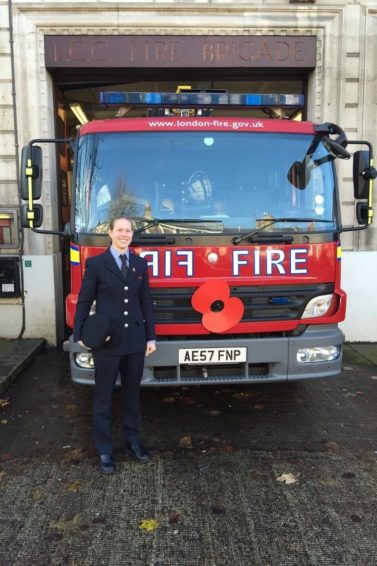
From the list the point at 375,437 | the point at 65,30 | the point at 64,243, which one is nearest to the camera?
the point at 375,437

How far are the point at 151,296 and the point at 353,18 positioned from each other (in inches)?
218

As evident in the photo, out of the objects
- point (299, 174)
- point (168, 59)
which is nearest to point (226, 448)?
point (299, 174)

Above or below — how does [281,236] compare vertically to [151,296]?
above

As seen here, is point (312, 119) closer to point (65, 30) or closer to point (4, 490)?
point (65, 30)

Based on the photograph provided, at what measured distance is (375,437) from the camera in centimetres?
407

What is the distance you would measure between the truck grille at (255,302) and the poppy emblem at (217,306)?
66 mm

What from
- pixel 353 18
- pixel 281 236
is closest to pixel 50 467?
pixel 281 236


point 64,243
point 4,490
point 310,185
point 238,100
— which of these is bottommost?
point 4,490

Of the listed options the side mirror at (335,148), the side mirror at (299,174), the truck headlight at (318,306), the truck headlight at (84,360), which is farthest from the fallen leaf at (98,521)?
the side mirror at (335,148)

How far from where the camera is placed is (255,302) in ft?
12.6

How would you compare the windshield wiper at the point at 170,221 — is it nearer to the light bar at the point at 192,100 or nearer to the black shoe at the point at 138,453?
the light bar at the point at 192,100

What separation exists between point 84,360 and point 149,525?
1383 mm

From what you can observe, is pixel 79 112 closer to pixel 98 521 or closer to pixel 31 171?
pixel 31 171

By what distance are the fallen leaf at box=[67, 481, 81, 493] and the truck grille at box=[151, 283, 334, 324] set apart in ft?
4.26
